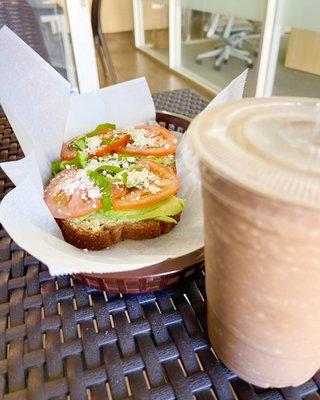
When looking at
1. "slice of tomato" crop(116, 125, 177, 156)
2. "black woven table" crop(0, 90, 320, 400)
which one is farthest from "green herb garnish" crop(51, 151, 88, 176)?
"black woven table" crop(0, 90, 320, 400)

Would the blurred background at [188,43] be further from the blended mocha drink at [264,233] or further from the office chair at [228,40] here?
the blended mocha drink at [264,233]

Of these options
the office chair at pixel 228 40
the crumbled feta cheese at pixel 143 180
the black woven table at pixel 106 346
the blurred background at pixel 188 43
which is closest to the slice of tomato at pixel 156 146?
the crumbled feta cheese at pixel 143 180

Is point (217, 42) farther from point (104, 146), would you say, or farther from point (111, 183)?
point (111, 183)

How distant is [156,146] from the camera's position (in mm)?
867

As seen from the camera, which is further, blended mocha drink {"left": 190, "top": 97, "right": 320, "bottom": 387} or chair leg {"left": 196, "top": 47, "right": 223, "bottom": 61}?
chair leg {"left": 196, "top": 47, "right": 223, "bottom": 61}

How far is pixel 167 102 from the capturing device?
3.85 feet

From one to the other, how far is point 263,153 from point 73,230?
0.48 meters

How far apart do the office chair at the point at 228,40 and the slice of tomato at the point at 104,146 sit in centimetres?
286

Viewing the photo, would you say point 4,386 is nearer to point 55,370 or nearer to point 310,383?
point 55,370

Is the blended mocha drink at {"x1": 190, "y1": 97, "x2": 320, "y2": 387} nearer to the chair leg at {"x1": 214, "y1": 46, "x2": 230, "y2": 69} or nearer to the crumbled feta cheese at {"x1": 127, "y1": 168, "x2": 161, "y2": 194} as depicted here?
the crumbled feta cheese at {"x1": 127, "y1": 168, "x2": 161, "y2": 194}

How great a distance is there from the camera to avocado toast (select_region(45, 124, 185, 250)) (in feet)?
2.22

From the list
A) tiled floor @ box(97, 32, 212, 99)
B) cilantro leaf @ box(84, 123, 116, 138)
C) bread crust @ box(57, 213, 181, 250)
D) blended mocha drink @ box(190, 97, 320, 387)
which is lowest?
tiled floor @ box(97, 32, 212, 99)

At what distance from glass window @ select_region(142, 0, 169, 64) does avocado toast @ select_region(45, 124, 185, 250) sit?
3.96 m

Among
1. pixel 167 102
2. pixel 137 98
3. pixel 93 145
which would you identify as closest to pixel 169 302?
pixel 93 145
